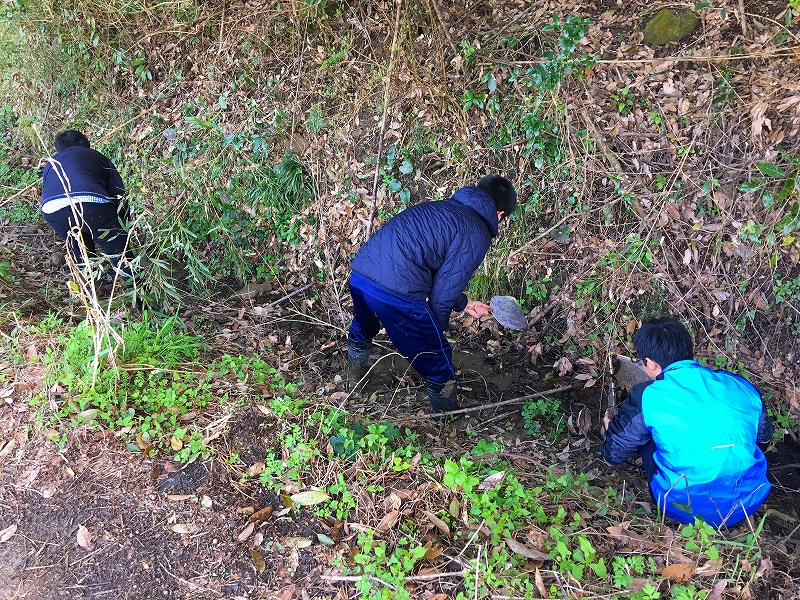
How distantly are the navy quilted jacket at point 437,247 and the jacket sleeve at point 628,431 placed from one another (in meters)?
1.25

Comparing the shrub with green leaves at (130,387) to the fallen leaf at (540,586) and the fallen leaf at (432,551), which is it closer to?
the fallen leaf at (432,551)

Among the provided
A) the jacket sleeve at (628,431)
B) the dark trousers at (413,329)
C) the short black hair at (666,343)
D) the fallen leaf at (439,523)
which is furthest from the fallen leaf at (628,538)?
the dark trousers at (413,329)

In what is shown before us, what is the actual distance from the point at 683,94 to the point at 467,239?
224 centimetres

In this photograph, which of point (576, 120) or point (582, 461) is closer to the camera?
point (582, 461)

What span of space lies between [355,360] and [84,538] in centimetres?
209

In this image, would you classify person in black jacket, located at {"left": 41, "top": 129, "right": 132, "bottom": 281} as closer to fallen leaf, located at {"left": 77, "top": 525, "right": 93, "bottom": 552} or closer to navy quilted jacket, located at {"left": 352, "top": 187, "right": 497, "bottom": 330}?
fallen leaf, located at {"left": 77, "top": 525, "right": 93, "bottom": 552}

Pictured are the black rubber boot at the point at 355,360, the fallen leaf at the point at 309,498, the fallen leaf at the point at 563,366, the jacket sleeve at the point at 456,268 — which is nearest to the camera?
the fallen leaf at the point at 309,498

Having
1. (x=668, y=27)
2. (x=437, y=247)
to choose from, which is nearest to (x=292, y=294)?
(x=437, y=247)

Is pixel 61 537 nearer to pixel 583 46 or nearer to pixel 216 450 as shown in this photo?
pixel 216 450

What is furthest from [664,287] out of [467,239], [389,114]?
[389,114]

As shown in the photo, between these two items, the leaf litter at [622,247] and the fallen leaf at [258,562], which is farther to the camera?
the leaf litter at [622,247]

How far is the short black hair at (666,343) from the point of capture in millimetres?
2529

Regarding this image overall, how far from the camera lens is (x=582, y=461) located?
3.46 m

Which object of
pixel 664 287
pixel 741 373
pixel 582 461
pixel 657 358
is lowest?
pixel 582 461
